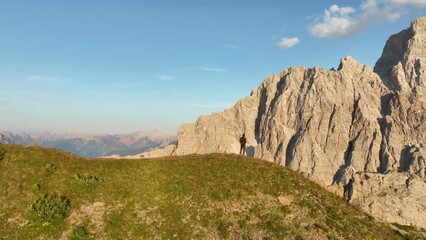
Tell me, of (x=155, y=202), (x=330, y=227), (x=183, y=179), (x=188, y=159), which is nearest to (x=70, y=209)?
(x=155, y=202)

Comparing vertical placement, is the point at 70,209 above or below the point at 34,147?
below

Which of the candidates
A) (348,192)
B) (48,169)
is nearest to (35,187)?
(48,169)

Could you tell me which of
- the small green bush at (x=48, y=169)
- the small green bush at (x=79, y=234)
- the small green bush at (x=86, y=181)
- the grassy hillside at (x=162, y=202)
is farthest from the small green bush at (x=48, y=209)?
the small green bush at (x=48, y=169)

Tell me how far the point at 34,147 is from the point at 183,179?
60.2 ft

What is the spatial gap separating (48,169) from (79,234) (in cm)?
1074

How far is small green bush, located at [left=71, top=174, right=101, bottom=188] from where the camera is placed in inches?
1378

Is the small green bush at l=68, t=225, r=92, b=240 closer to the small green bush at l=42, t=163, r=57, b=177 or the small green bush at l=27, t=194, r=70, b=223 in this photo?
the small green bush at l=27, t=194, r=70, b=223

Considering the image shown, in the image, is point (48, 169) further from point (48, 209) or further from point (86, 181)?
point (48, 209)

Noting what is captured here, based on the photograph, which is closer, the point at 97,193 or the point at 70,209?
the point at 70,209

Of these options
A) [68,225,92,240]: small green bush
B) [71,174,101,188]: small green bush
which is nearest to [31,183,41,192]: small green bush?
[71,174,101,188]: small green bush

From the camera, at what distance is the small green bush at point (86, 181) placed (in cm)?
3500

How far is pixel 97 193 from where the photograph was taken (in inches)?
1347

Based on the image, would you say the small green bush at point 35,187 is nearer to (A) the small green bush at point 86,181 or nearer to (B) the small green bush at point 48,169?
(B) the small green bush at point 48,169

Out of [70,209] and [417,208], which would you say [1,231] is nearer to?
[70,209]
